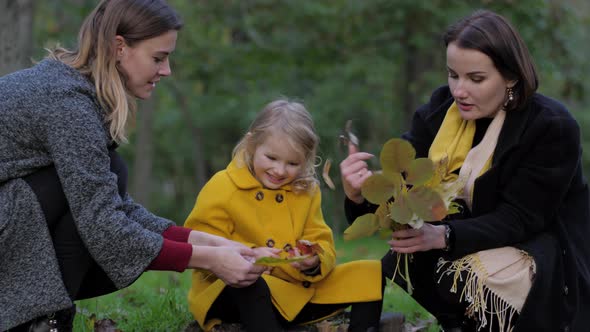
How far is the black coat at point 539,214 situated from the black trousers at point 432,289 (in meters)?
0.15

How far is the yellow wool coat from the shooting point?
3.36 meters

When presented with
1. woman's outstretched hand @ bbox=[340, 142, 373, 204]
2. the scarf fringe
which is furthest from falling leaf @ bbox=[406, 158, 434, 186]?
the scarf fringe

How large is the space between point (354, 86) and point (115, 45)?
12557mm

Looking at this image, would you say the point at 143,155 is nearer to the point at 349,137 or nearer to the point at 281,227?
the point at 281,227

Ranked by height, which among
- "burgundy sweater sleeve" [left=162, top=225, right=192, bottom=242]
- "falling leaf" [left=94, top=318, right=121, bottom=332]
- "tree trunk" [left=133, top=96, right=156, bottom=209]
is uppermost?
"burgundy sweater sleeve" [left=162, top=225, right=192, bottom=242]

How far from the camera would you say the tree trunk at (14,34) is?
532cm

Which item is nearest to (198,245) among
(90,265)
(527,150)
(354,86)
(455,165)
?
(90,265)

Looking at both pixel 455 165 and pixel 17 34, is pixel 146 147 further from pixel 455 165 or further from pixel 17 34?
pixel 455 165

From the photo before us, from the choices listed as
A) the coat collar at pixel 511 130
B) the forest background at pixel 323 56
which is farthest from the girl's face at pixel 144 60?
the forest background at pixel 323 56

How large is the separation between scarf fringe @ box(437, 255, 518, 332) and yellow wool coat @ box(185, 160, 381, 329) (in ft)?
1.22

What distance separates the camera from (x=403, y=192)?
293 cm

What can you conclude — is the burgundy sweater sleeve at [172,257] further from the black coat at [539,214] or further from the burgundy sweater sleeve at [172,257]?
the black coat at [539,214]

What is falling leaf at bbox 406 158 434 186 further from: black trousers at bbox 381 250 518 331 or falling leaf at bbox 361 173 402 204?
black trousers at bbox 381 250 518 331

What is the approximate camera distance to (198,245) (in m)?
3.20
